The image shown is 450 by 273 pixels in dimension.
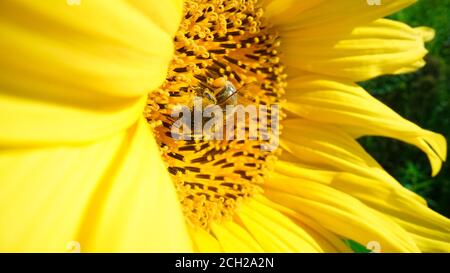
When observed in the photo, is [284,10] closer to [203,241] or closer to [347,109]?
[347,109]

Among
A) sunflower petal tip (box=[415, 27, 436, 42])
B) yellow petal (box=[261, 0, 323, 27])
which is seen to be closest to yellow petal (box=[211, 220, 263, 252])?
yellow petal (box=[261, 0, 323, 27])

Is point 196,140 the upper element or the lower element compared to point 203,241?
upper

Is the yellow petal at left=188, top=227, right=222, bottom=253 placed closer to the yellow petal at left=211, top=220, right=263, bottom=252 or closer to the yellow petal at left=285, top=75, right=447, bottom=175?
the yellow petal at left=211, top=220, right=263, bottom=252

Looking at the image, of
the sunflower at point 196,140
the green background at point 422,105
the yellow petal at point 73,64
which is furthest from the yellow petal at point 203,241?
the green background at point 422,105

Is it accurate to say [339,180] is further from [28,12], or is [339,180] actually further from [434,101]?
[434,101]

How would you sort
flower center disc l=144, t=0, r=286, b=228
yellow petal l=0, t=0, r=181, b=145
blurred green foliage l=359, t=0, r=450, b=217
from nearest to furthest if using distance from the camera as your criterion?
1. yellow petal l=0, t=0, r=181, b=145
2. flower center disc l=144, t=0, r=286, b=228
3. blurred green foliage l=359, t=0, r=450, b=217

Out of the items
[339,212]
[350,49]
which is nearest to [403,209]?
[339,212]

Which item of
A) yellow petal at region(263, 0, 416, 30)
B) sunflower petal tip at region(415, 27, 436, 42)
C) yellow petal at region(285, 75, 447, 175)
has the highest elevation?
yellow petal at region(263, 0, 416, 30)
